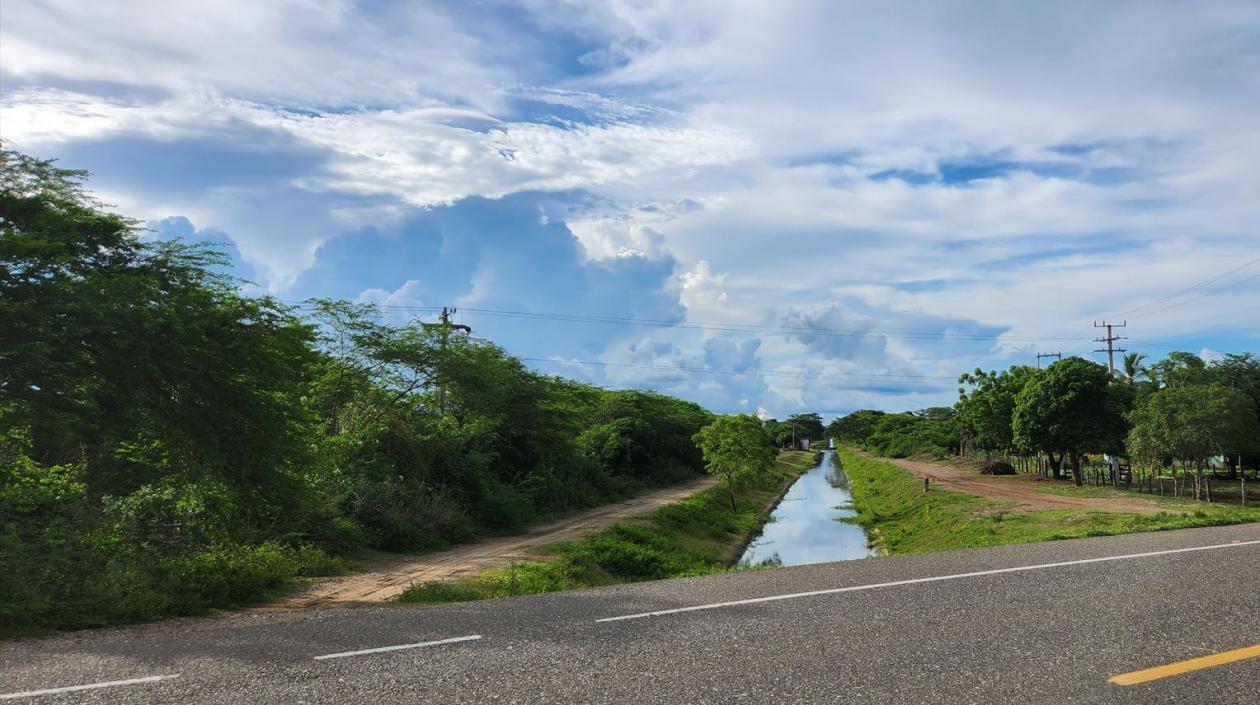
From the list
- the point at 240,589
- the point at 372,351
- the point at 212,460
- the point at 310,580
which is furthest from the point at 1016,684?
the point at 372,351

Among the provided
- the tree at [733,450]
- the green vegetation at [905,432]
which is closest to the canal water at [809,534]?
the tree at [733,450]

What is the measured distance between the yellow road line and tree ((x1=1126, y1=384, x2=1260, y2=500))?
1260 inches

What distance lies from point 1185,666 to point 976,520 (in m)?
25.4

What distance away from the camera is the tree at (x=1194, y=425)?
107 ft

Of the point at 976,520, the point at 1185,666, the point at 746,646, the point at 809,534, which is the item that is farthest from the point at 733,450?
the point at 1185,666

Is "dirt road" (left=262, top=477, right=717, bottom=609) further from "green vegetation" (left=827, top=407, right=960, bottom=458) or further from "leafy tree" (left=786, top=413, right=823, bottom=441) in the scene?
"leafy tree" (left=786, top=413, right=823, bottom=441)

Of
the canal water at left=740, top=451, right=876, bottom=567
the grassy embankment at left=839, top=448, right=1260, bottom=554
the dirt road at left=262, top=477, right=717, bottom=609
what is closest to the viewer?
the dirt road at left=262, top=477, right=717, bottom=609

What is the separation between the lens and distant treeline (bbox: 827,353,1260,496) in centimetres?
3303

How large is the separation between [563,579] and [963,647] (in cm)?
1213

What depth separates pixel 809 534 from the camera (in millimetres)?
36812

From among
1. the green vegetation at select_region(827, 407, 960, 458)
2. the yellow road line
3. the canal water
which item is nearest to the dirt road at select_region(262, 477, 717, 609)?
the canal water

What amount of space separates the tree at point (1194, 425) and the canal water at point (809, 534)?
1244cm

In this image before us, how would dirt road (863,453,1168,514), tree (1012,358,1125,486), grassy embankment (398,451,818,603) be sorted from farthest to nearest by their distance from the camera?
tree (1012,358,1125,486) → dirt road (863,453,1168,514) → grassy embankment (398,451,818,603)

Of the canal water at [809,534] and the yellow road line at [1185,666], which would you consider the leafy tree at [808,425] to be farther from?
the yellow road line at [1185,666]
